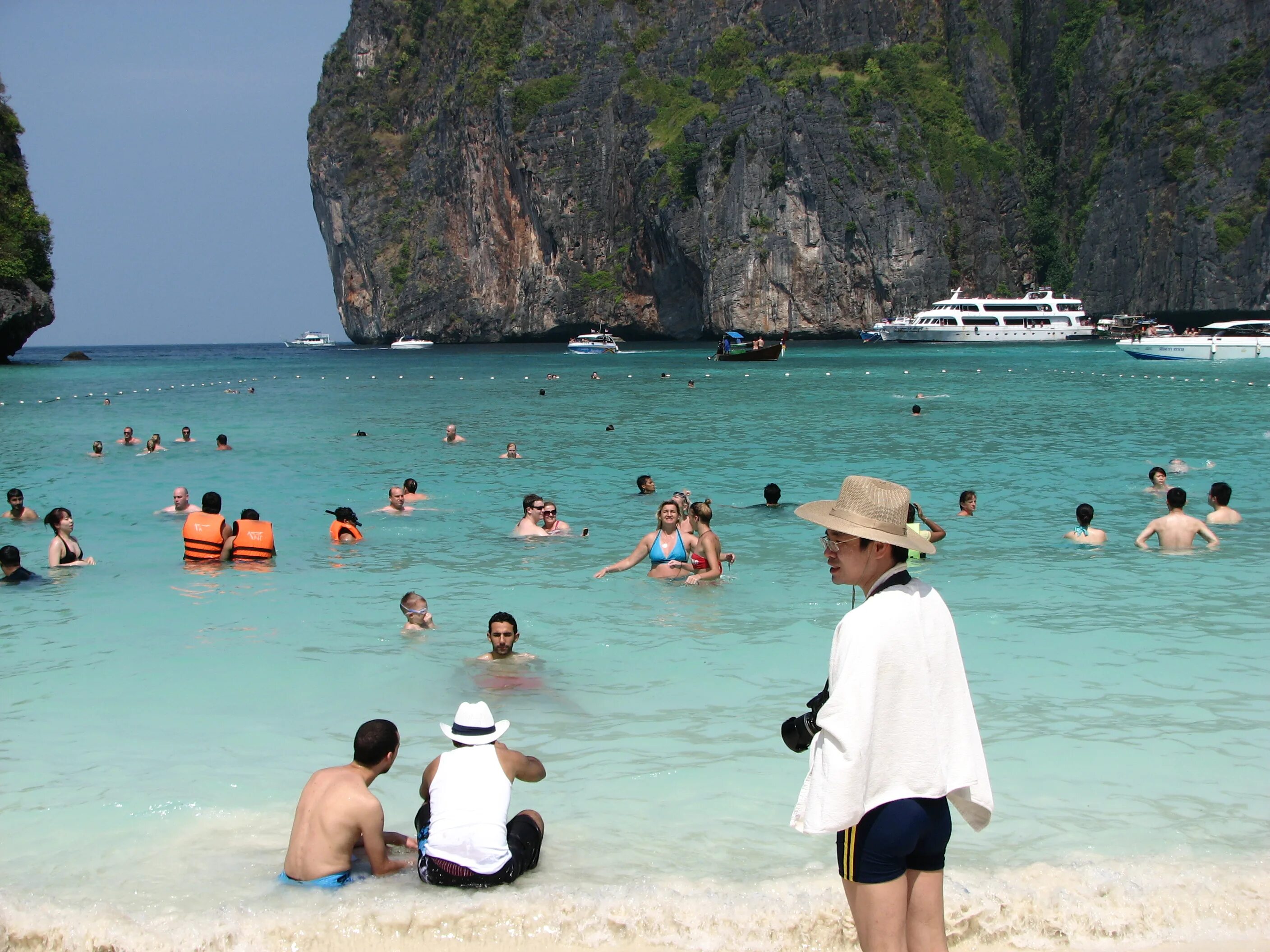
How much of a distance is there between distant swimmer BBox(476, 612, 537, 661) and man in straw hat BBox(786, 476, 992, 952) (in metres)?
5.56

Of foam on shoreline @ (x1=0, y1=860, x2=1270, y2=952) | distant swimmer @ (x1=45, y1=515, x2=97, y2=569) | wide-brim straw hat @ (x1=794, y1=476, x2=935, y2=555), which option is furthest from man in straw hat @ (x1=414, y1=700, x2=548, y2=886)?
distant swimmer @ (x1=45, y1=515, x2=97, y2=569)

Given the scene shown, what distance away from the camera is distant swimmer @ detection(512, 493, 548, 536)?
1517 cm

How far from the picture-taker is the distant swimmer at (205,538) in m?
13.8

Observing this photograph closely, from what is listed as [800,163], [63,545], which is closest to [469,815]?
[63,545]

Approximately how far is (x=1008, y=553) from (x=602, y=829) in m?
8.78

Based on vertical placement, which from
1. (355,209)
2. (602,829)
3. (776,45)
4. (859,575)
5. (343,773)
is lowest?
(602,829)

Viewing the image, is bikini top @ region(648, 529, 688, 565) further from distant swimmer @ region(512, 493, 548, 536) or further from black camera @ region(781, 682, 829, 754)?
black camera @ region(781, 682, 829, 754)

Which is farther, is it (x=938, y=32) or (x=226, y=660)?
(x=938, y=32)

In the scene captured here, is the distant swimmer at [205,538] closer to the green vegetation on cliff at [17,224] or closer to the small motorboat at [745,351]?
the small motorboat at [745,351]

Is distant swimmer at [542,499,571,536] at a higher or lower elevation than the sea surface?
higher

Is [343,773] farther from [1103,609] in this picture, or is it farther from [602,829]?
[1103,609]

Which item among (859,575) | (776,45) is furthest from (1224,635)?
(776,45)

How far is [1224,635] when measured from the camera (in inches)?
385

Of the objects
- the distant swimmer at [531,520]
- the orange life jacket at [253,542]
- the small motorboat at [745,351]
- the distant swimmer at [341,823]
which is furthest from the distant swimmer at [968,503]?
the small motorboat at [745,351]
